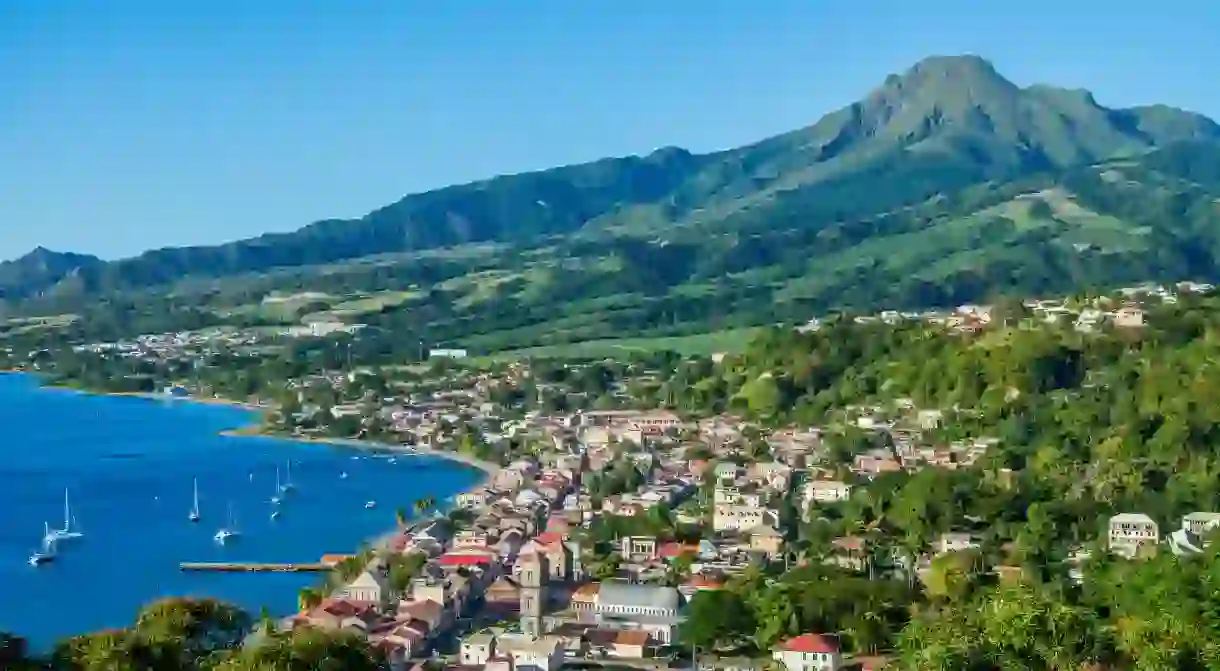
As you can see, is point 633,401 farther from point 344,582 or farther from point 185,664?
point 185,664

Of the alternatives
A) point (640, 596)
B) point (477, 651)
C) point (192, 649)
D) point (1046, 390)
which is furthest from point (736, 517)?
point (192, 649)

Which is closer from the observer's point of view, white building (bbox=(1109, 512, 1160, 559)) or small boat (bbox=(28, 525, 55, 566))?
white building (bbox=(1109, 512, 1160, 559))

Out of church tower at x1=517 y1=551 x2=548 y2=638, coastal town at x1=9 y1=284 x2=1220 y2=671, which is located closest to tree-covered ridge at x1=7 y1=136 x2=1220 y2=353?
coastal town at x1=9 y1=284 x2=1220 y2=671

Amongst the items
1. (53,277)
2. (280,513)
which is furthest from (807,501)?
(53,277)

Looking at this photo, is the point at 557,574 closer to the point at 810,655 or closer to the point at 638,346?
the point at 810,655

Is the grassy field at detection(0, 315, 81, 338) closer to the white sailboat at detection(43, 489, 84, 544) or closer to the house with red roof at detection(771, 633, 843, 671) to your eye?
the white sailboat at detection(43, 489, 84, 544)

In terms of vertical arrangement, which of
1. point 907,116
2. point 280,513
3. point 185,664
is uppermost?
point 907,116

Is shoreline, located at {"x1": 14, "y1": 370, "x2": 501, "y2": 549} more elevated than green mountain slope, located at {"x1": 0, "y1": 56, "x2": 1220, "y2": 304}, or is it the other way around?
green mountain slope, located at {"x1": 0, "y1": 56, "x2": 1220, "y2": 304}
